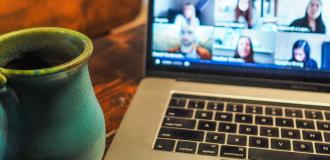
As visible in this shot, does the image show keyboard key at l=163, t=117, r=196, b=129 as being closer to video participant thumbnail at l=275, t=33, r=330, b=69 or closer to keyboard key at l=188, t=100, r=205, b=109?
keyboard key at l=188, t=100, r=205, b=109

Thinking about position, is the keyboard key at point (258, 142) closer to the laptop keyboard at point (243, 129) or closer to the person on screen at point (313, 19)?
the laptop keyboard at point (243, 129)

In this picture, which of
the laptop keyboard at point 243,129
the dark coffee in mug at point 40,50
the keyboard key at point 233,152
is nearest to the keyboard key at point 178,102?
the laptop keyboard at point 243,129

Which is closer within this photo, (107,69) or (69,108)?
Answer: (69,108)

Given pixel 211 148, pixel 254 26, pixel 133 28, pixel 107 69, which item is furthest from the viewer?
pixel 133 28

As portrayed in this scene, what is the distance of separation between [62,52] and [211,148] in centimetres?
20

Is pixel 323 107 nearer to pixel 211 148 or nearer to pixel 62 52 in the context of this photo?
pixel 211 148

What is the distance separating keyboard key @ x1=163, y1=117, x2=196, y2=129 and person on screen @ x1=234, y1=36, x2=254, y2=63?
0.12m

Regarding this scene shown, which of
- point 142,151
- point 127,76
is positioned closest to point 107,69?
point 127,76

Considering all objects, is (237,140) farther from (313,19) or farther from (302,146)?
(313,19)

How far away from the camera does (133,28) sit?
89 cm

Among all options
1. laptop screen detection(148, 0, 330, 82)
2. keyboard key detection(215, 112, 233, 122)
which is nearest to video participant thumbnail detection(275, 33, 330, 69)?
laptop screen detection(148, 0, 330, 82)

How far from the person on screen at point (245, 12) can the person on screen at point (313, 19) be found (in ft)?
0.18

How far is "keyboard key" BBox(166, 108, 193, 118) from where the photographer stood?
59 centimetres

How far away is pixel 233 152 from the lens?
20.7 inches
